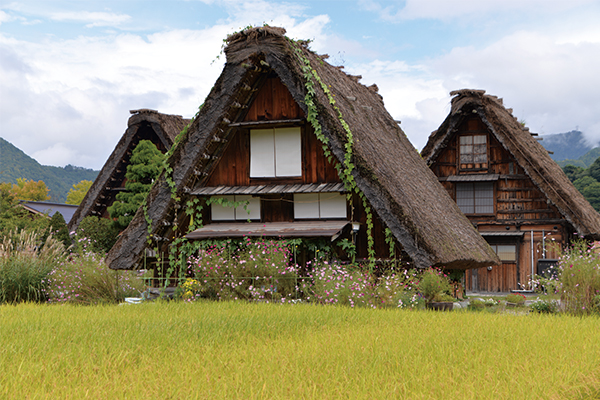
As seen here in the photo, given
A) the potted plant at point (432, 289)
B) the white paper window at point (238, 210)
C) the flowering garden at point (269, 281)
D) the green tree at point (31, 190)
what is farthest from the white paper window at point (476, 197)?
the green tree at point (31, 190)

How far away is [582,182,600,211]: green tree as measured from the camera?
40684 mm

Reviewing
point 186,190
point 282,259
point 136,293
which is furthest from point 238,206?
point 136,293

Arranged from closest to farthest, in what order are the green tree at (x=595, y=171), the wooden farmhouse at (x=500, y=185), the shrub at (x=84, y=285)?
the shrub at (x=84, y=285)
the wooden farmhouse at (x=500, y=185)
the green tree at (x=595, y=171)

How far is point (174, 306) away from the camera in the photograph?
10242 millimetres

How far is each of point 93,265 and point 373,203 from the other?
6659mm

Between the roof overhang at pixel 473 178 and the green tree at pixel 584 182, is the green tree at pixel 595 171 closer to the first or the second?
the green tree at pixel 584 182

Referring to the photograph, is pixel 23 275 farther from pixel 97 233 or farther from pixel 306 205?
pixel 97 233

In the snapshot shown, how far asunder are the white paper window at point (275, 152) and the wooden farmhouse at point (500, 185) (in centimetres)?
981

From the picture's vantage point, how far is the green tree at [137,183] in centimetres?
2012

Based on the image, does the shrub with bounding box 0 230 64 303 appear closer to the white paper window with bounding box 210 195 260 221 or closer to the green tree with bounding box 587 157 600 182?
the white paper window with bounding box 210 195 260 221

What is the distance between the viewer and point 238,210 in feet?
42.9

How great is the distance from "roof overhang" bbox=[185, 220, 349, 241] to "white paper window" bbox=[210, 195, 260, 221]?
226mm

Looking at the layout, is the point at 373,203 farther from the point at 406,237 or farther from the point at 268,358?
the point at 268,358

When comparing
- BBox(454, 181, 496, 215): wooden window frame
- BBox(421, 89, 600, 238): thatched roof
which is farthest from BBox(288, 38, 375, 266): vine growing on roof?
BBox(454, 181, 496, 215): wooden window frame
